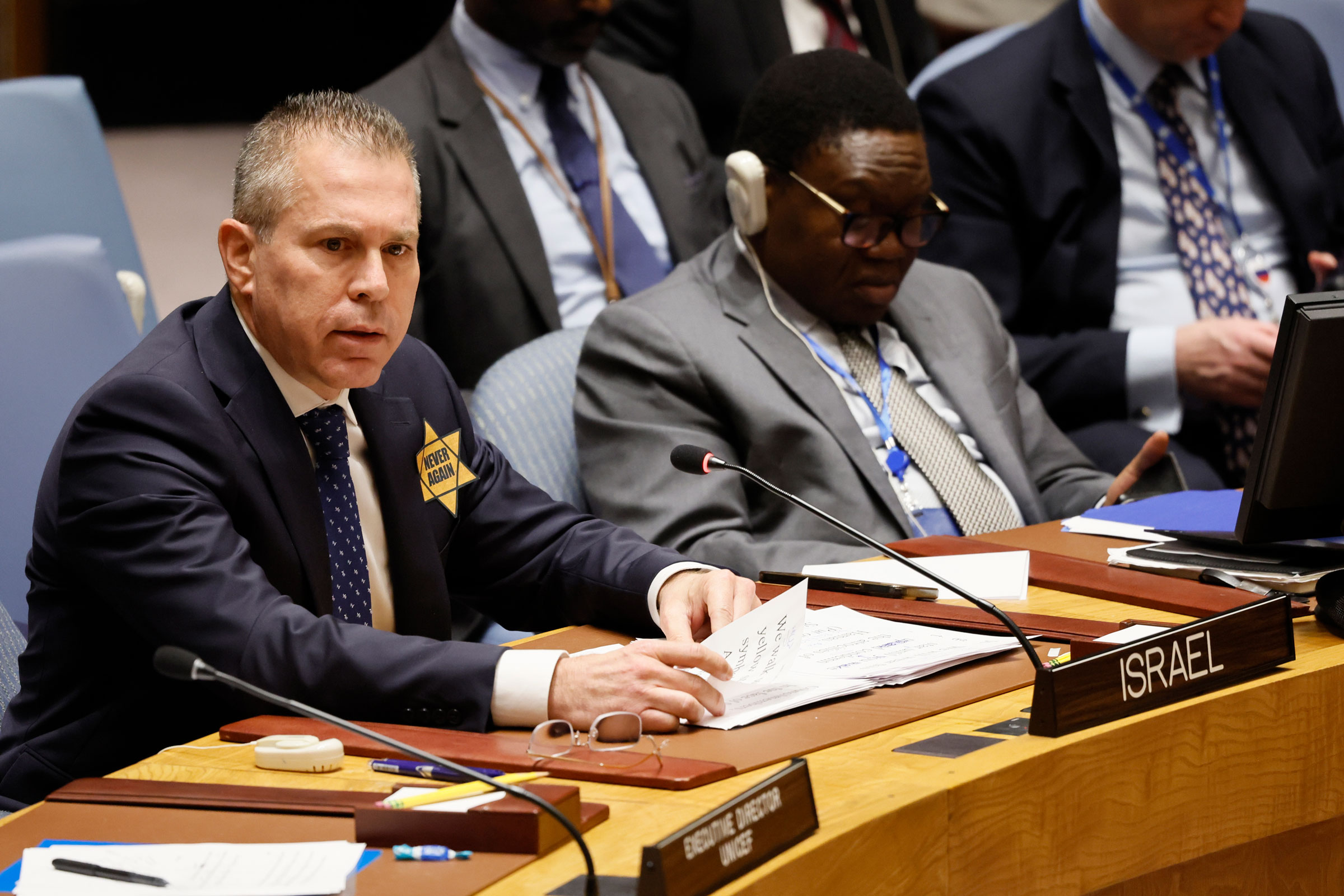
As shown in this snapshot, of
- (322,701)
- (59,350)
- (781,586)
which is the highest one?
(59,350)

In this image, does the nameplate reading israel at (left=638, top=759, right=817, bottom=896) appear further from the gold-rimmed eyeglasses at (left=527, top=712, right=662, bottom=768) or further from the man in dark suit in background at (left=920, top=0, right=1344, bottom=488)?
the man in dark suit in background at (left=920, top=0, right=1344, bottom=488)

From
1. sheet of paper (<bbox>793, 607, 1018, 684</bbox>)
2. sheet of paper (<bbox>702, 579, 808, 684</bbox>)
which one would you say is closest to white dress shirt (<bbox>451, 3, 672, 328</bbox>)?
sheet of paper (<bbox>793, 607, 1018, 684</bbox>)

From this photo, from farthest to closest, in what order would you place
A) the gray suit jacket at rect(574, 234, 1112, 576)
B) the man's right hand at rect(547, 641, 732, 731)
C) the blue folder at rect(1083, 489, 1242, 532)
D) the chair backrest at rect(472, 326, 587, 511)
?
the chair backrest at rect(472, 326, 587, 511) → the gray suit jacket at rect(574, 234, 1112, 576) → the blue folder at rect(1083, 489, 1242, 532) → the man's right hand at rect(547, 641, 732, 731)

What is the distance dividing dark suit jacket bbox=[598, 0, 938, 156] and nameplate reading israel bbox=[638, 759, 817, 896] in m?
2.64

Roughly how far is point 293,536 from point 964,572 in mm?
812

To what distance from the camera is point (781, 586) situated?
179 centimetres

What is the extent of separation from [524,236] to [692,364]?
815mm

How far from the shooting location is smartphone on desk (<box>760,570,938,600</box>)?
174cm

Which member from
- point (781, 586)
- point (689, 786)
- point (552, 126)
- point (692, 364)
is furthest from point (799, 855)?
point (552, 126)

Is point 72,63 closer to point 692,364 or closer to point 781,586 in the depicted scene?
point 692,364

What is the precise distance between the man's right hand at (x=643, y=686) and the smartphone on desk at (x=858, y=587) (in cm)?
38

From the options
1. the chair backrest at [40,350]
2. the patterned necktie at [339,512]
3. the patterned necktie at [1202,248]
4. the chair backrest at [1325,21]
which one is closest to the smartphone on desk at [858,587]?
the patterned necktie at [339,512]

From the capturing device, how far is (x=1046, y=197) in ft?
9.98

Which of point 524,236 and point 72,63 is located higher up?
point 72,63
